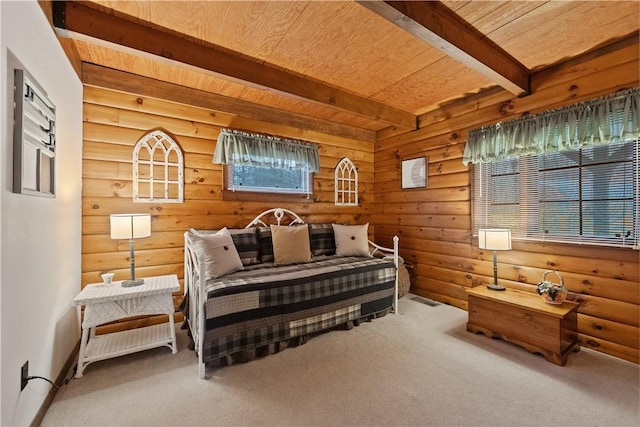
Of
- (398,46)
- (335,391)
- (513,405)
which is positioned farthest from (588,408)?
(398,46)

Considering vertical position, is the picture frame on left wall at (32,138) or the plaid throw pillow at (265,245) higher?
the picture frame on left wall at (32,138)

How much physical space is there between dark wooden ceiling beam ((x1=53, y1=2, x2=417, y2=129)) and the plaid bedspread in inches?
66.2

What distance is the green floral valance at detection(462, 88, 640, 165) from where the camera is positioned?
2.08 m

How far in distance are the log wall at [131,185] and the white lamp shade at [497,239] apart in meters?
2.29

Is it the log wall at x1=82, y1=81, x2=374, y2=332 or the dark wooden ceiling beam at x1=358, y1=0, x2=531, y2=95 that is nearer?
the dark wooden ceiling beam at x1=358, y1=0, x2=531, y2=95

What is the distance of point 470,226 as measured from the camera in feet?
10.5

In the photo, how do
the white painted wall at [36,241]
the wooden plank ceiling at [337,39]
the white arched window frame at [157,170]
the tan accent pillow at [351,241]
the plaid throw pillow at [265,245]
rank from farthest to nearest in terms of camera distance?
the tan accent pillow at [351,241] < the plaid throw pillow at [265,245] < the white arched window frame at [157,170] < the wooden plank ceiling at [337,39] < the white painted wall at [36,241]

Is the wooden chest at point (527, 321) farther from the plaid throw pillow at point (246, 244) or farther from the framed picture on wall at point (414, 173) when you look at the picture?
the plaid throw pillow at point (246, 244)

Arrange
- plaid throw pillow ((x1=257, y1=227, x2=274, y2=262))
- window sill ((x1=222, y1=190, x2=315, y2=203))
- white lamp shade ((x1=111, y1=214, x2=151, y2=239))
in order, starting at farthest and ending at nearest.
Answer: window sill ((x1=222, y1=190, x2=315, y2=203))
plaid throw pillow ((x1=257, y1=227, x2=274, y2=262))
white lamp shade ((x1=111, y1=214, x2=151, y2=239))

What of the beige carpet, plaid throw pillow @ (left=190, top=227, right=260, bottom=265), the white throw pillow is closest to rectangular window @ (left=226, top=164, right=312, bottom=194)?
plaid throw pillow @ (left=190, top=227, right=260, bottom=265)

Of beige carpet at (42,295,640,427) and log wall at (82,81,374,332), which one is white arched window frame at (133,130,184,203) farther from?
beige carpet at (42,295,640,427)

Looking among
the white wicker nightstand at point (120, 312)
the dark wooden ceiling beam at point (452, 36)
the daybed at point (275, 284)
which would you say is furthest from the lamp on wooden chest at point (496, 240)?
the white wicker nightstand at point (120, 312)

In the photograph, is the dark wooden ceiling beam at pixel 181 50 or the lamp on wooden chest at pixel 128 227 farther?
the lamp on wooden chest at pixel 128 227

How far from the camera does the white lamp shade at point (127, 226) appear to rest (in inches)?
87.6
